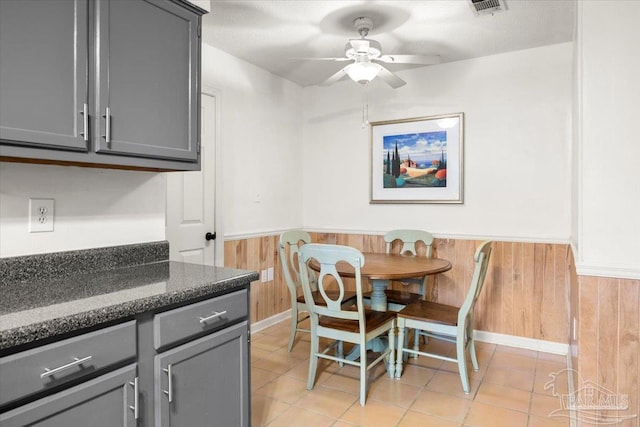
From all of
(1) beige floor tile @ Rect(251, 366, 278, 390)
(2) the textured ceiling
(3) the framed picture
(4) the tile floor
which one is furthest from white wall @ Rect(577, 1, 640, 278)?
(1) beige floor tile @ Rect(251, 366, 278, 390)

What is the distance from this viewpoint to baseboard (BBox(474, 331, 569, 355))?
3178 millimetres

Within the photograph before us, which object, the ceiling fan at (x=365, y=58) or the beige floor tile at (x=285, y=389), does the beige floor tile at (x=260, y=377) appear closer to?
the beige floor tile at (x=285, y=389)

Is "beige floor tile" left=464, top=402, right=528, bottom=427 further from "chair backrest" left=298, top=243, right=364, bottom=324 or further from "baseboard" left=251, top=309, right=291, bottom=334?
"baseboard" left=251, top=309, right=291, bottom=334

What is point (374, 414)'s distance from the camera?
7.48 ft

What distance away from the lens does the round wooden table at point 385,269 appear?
8.29 ft

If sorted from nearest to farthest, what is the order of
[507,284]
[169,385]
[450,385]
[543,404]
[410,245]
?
[169,385]
[543,404]
[450,385]
[507,284]
[410,245]

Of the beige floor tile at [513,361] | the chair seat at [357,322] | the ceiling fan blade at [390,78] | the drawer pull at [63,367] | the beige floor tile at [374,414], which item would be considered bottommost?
the beige floor tile at [374,414]

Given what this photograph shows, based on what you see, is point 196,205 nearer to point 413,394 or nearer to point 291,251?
point 291,251

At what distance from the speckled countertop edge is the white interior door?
1.56m

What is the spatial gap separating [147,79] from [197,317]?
100cm

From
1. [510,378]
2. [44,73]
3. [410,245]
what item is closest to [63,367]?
[44,73]

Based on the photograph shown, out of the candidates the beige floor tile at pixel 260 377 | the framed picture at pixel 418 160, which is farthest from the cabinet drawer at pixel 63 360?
the framed picture at pixel 418 160

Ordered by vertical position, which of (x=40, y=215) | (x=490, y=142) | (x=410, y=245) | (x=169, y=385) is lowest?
(x=169, y=385)

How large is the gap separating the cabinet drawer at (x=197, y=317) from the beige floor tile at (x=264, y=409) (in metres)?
0.89
